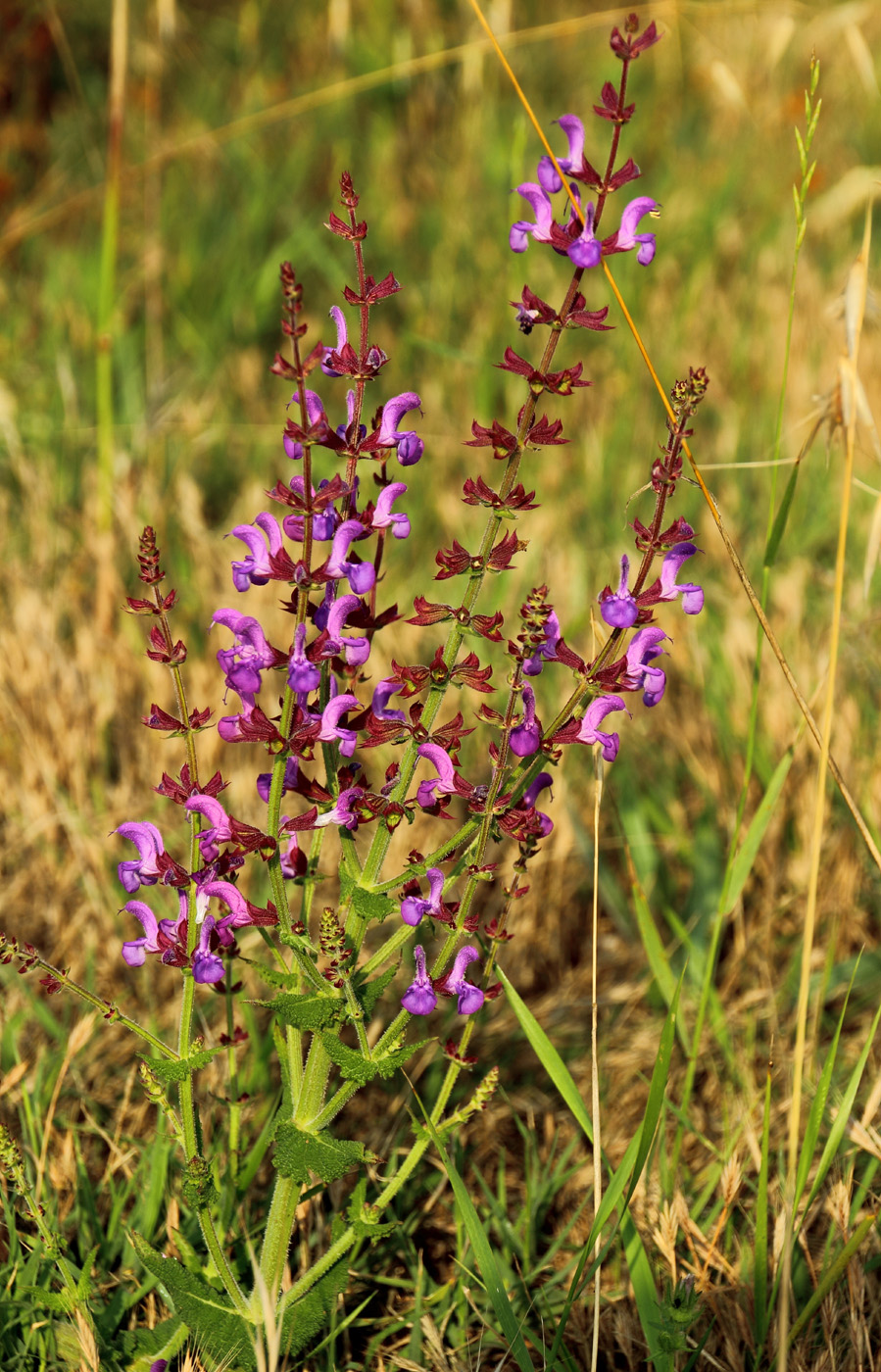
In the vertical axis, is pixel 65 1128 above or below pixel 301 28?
below

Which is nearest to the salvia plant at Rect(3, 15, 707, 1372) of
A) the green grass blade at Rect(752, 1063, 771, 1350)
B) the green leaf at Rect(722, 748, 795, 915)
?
the green grass blade at Rect(752, 1063, 771, 1350)

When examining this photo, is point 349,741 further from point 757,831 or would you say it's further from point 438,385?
point 438,385

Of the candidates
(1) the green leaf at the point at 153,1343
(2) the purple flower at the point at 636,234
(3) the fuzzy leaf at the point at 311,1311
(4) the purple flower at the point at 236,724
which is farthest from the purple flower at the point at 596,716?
(1) the green leaf at the point at 153,1343

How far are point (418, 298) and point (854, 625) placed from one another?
2191 millimetres

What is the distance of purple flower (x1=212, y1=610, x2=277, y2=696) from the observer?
1307 millimetres

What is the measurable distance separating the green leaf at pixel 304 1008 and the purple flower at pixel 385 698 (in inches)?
12.1

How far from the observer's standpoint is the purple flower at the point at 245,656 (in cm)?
131

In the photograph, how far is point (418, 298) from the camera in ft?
14.1

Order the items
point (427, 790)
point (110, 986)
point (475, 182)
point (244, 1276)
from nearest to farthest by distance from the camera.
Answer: point (427, 790)
point (244, 1276)
point (110, 986)
point (475, 182)

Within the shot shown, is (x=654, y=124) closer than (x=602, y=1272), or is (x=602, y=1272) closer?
(x=602, y=1272)

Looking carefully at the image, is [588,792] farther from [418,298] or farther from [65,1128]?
[418,298]

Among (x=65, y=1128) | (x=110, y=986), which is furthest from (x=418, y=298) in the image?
(x=65, y=1128)

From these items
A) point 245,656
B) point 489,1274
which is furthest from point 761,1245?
point 245,656

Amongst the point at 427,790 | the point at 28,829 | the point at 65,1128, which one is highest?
the point at 28,829
